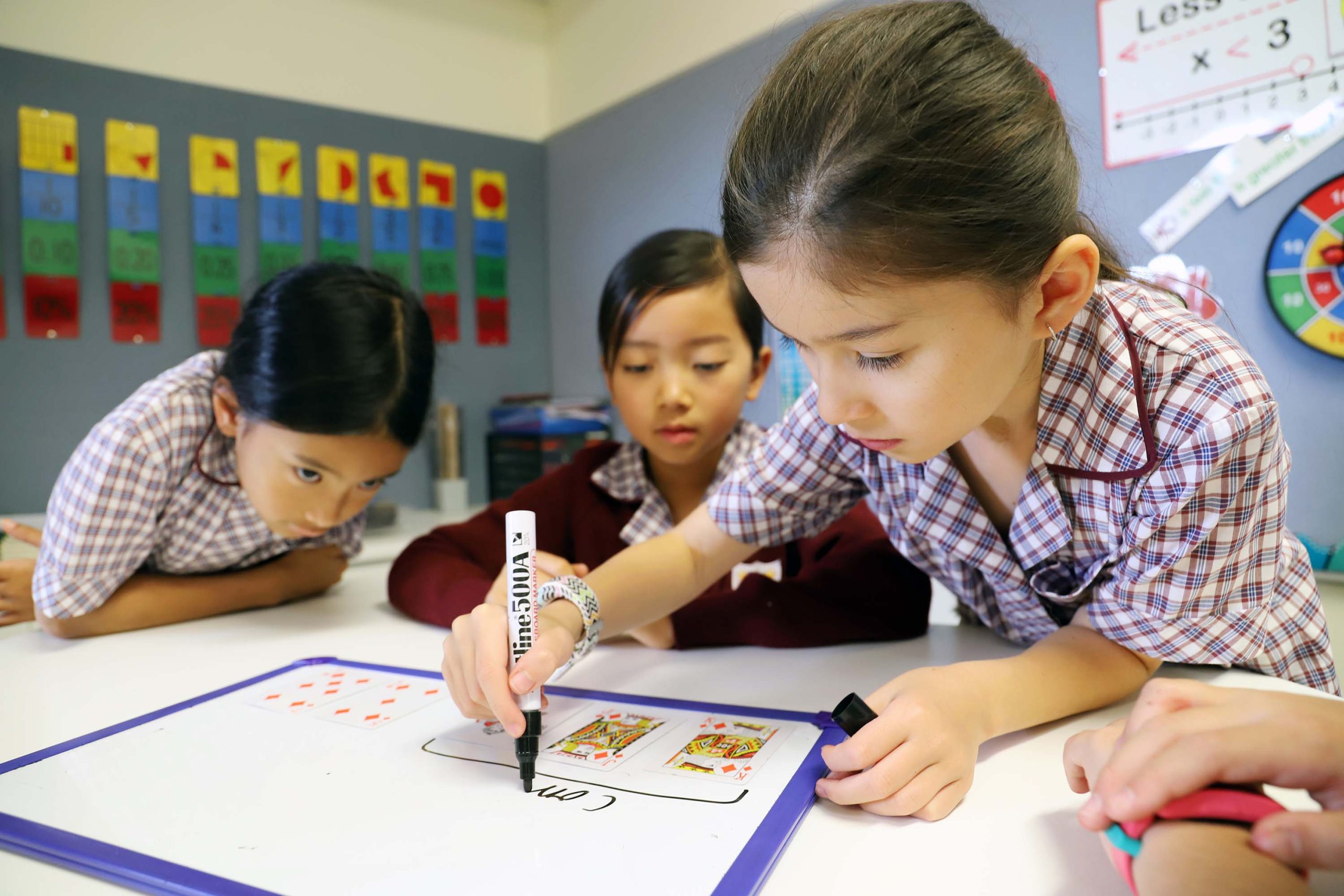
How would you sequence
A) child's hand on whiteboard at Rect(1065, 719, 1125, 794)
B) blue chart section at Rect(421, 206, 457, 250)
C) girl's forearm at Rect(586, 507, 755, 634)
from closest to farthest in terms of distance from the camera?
child's hand on whiteboard at Rect(1065, 719, 1125, 794)
girl's forearm at Rect(586, 507, 755, 634)
blue chart section at Rect(421, 206, 457, 250)

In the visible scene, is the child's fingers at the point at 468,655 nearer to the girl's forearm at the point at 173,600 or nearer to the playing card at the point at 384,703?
the playing card at the point at 384,703

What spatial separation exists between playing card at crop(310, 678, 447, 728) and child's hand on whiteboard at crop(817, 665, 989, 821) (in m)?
0.31

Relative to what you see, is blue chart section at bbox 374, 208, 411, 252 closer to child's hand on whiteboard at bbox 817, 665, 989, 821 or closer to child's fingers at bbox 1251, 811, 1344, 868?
child's hand on whiteboard at bbox 817, 665, 989, 821

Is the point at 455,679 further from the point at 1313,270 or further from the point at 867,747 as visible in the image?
the point at 1313,270

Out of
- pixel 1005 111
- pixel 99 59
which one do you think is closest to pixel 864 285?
pixel 1005 111

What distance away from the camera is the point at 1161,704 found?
0.38 meters

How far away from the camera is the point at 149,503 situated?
0.92 m

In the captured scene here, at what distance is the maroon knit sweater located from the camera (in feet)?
2.61

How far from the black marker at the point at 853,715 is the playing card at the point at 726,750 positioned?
58mm

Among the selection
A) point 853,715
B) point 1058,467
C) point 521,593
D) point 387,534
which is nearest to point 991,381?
point 1058,467

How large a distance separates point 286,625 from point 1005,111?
87 centimetres

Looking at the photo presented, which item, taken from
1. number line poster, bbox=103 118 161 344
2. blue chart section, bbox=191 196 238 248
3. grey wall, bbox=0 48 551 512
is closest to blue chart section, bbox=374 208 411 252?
grey wall, bbox=0 48 551 512

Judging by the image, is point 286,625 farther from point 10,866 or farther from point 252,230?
point 252,230

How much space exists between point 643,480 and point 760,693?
503mm
